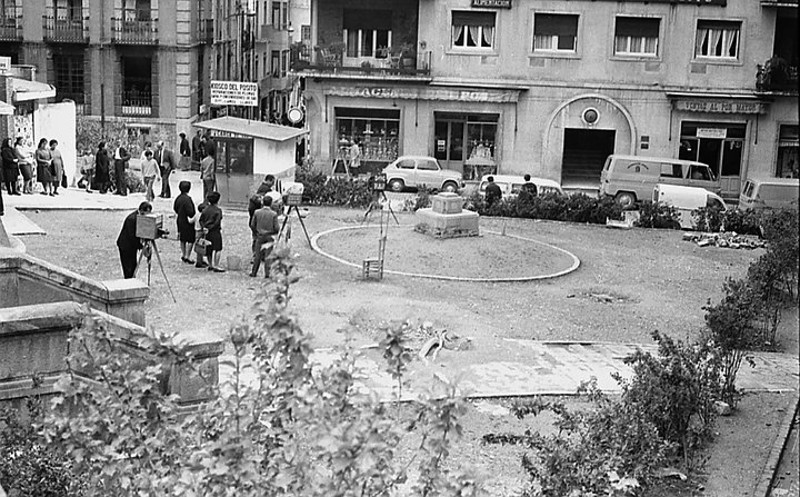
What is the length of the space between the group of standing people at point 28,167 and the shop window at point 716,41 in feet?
75.4

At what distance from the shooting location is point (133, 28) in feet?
147

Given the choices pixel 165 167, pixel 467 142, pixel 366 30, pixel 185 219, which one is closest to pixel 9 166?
pixel 165 167

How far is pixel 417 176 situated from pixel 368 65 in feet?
18.8

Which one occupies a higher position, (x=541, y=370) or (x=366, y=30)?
(x=366, y=30)

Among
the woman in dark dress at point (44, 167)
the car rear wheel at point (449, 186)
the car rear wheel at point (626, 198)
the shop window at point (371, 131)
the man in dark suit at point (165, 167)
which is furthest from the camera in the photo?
the shop window at point (371, 131)

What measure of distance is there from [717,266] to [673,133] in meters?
16.7

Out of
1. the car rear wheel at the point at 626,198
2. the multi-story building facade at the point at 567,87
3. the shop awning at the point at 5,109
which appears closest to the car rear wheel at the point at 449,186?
the multi-story building facade at the point at 567,87

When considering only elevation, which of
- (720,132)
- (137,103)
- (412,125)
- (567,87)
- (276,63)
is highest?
(276,63)

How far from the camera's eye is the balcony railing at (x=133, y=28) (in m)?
44.8

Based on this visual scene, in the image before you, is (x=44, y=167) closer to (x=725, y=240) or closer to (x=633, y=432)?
(x=725, y=240)

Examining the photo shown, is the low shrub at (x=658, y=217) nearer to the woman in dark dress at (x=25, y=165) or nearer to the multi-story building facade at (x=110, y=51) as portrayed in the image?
the woman in dark dress at (x=25, y=165)

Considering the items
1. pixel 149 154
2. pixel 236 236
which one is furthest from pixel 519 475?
pixel 149 154

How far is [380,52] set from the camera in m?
41.4

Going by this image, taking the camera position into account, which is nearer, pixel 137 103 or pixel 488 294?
pixel 488 294
